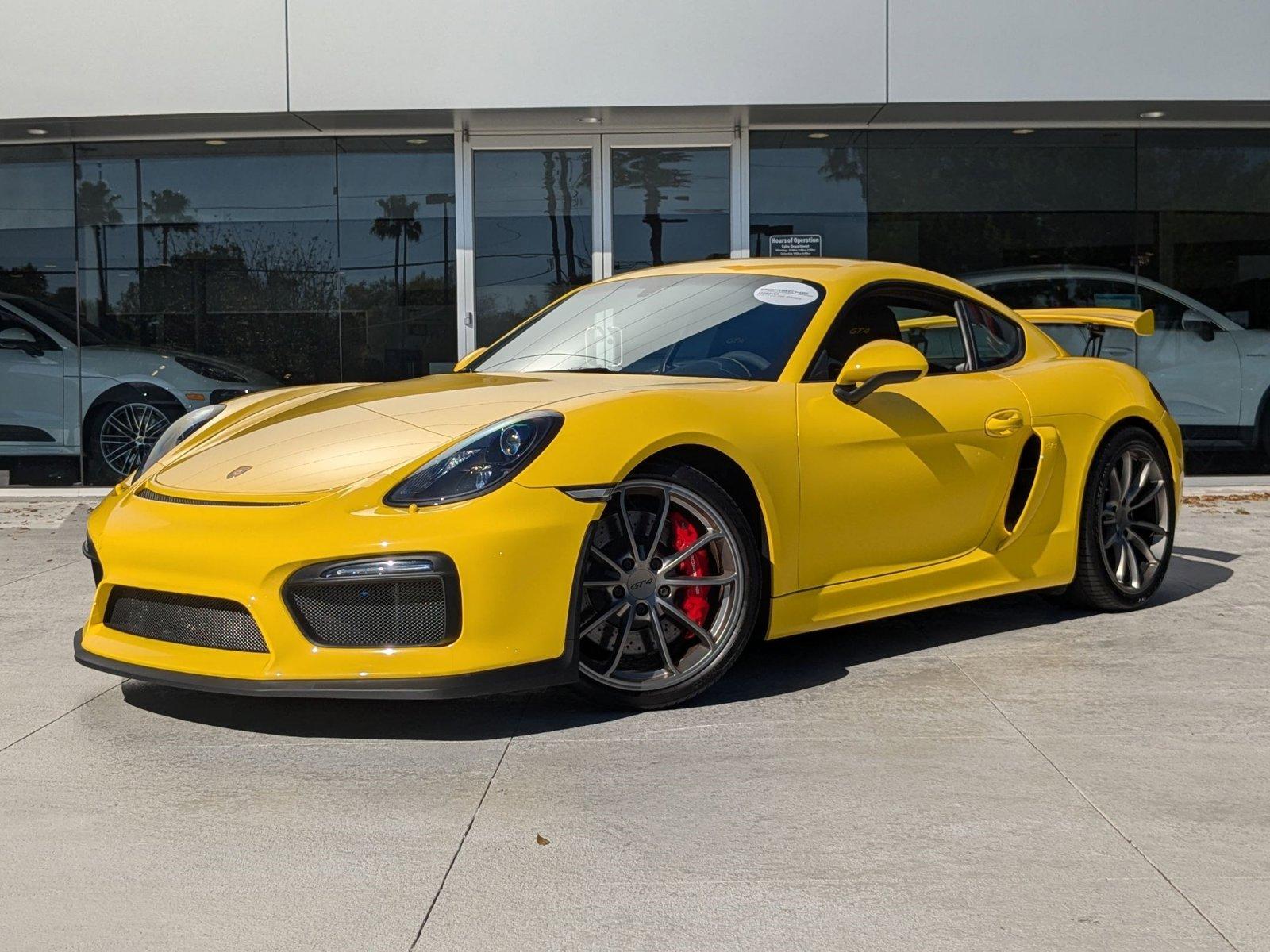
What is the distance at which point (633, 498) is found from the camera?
157 inches

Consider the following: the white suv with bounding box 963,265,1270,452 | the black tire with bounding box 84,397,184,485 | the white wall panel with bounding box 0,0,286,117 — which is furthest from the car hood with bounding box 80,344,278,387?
the white suv with bounding box 963,265,1270,452

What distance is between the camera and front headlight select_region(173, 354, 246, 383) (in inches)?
425

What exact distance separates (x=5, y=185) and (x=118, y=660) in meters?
8.48

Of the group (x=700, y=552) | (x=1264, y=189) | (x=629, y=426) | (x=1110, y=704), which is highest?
(x=1264, y=189)

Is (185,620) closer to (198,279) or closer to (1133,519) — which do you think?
(1133,519)

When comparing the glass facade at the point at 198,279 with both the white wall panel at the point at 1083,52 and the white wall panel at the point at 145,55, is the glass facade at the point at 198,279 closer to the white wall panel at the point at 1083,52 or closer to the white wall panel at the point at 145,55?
the white wall panel at the point at 145,55

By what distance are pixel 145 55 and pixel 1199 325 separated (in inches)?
316

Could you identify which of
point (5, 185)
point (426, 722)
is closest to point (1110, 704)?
point (426, 722)

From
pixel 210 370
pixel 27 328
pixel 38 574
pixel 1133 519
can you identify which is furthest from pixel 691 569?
pixel 27 328

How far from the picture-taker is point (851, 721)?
13.0ft

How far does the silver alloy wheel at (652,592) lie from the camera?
12.8 ft

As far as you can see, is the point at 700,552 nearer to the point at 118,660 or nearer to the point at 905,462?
the point at 905,462

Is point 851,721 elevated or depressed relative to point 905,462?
depressed

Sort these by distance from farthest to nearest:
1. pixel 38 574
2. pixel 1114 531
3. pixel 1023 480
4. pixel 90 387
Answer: pixel 90 387 < pixel 38 574 < pixel 1114 531 < pixel 1023 480
